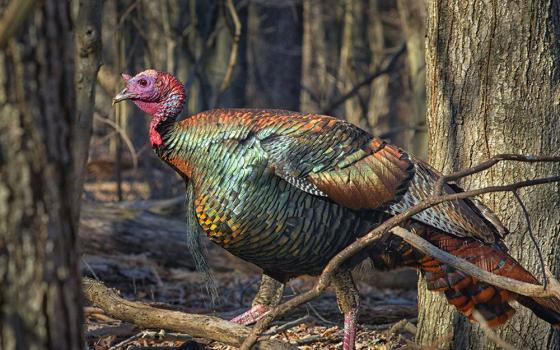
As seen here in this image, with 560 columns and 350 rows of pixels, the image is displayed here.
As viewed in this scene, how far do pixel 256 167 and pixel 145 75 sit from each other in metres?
1.03

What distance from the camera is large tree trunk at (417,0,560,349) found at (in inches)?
191

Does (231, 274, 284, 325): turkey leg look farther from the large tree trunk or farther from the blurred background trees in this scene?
the blurred background trees

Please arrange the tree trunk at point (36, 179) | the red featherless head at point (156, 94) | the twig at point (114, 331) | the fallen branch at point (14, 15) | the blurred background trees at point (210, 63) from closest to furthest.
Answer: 1. the fallen branch at point (14, 15)
2. the tree trunk at point (36, 179)
3. the twig at point (114, 331)
4. the red featherless head at point (156, 94)
5. the blurred background trees at point (210, 63)

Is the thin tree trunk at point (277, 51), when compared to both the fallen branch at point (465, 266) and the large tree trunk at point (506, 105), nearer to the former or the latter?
the large tree trunk at point (506, 105)

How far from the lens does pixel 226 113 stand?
5094mm

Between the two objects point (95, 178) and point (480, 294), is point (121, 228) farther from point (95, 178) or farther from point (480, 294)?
point (95, 178)

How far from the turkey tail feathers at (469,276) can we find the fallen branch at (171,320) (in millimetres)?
1224

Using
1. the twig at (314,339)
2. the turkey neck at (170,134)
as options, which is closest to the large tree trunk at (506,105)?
the twig at (314,339)

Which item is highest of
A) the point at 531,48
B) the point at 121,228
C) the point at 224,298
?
the point at 531,48

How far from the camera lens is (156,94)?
17.5ft

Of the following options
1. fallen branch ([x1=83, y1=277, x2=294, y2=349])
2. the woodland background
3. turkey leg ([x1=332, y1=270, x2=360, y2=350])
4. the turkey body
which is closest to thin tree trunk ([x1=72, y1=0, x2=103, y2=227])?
the woodland background

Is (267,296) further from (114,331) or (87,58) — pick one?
(87,58)

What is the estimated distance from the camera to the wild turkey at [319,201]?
15.8 feet

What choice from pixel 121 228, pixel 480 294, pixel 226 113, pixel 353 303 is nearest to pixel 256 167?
pixel 226 113
